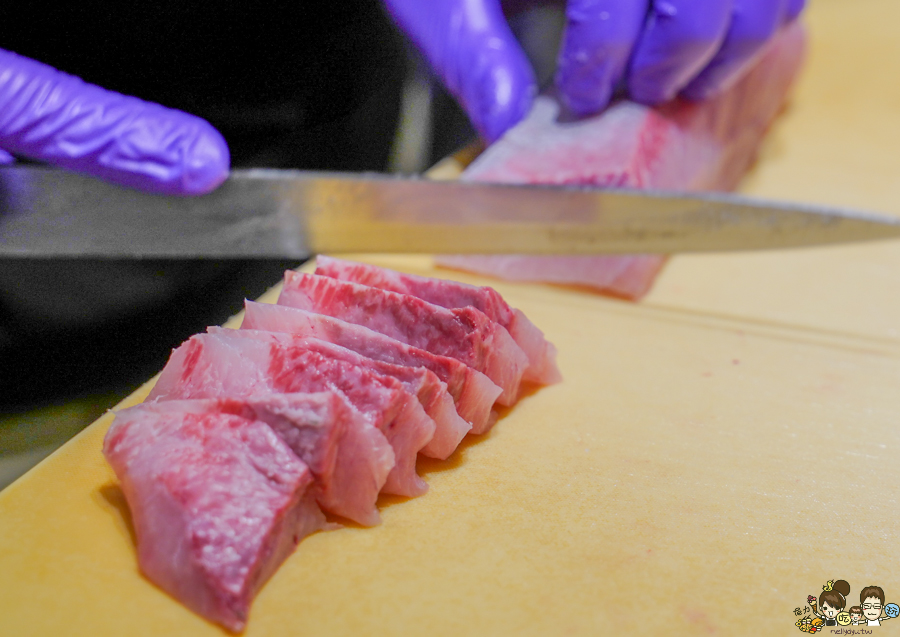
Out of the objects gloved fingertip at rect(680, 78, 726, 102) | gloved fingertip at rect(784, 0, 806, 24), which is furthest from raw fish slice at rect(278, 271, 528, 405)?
gloved fingertip at rect(784, 0, 806, 24)

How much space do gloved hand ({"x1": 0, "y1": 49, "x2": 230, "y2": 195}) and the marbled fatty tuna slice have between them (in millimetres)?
613

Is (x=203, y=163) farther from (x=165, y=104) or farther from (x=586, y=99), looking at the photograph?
(x=586, y=99)

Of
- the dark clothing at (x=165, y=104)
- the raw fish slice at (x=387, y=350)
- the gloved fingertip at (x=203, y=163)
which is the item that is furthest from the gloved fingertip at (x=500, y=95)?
the raw fish slice at (x=387, y=350)

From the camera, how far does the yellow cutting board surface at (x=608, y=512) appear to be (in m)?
1.43

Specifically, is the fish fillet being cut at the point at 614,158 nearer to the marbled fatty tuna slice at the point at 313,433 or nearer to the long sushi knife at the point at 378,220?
the long sushi knife at the point at 378,220

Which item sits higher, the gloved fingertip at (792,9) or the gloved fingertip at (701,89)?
the gloved fingertip at (792,9)

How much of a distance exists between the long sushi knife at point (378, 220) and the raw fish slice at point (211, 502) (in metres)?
0.78

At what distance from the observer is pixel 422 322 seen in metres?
1.84

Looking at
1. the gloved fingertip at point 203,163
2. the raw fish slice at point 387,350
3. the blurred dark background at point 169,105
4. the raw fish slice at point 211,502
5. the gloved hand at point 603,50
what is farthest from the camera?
the gloved hand at point 603,50

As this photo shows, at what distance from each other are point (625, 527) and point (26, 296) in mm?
2338

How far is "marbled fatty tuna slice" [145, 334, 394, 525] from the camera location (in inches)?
59.2

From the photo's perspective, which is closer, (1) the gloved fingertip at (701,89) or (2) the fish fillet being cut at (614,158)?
(2) the fish fillet being cut at (614,158)

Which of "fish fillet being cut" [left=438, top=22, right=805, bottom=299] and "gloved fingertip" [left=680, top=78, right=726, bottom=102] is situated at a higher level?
"gloved fingertip" [left=680, top=78, right=726, bottom=102]

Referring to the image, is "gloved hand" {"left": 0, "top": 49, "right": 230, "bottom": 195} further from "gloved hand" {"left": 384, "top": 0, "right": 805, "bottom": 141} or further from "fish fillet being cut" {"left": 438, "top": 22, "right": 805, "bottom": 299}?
"gloved hand" {"left": 384, "top": 0, "right": 805, "bottom": 141}
